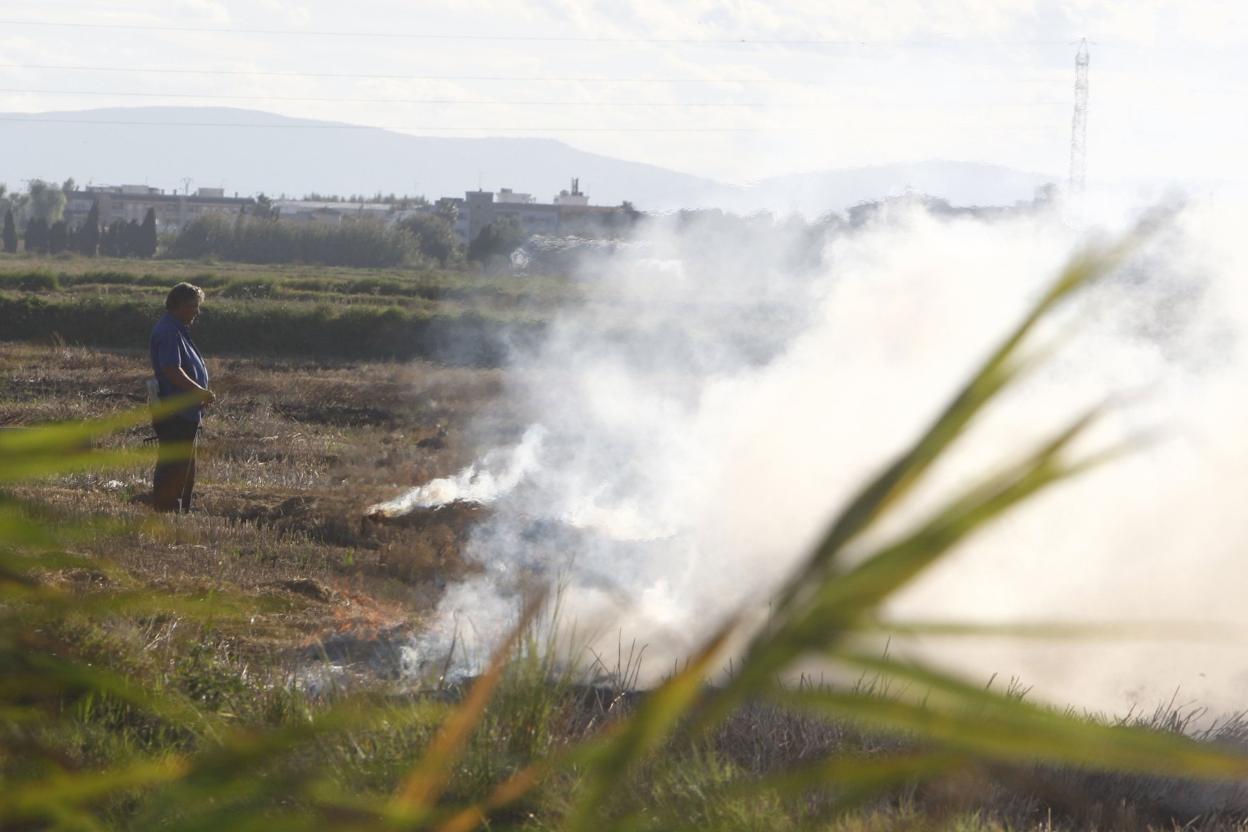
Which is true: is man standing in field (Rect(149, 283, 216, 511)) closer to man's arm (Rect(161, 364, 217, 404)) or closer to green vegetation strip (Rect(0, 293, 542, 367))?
man's arm (Rect(161, 364, 217, 404))

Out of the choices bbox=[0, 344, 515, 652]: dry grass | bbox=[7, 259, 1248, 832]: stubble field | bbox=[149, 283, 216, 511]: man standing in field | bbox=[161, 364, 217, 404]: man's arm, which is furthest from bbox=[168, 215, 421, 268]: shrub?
bbox=[161, 364, 217, 404]: man's arm

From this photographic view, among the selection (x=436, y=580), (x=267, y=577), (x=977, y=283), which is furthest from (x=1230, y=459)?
(x=267, y=577)

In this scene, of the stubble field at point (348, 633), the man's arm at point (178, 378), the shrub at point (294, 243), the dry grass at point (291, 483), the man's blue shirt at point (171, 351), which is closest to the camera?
the stubble field at point (348, 633)

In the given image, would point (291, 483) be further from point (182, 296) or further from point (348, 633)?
point (348, 633)

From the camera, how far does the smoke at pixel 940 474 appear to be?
10.2 meters

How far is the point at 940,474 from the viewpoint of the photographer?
262 inches

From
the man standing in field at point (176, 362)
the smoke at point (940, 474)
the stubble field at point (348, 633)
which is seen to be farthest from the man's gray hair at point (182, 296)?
the smoke at point (940, 474)

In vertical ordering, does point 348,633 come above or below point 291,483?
above

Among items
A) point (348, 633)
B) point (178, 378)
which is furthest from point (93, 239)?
point (348, 633)

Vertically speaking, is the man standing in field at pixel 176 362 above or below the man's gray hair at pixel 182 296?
below

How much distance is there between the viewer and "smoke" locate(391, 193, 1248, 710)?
10.2 m

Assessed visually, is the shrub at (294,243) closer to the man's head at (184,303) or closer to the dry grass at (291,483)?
the dry grass at (291,483)

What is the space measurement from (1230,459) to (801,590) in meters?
13.5

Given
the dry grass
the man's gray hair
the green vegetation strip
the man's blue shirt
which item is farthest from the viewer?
the green vegetation strip
